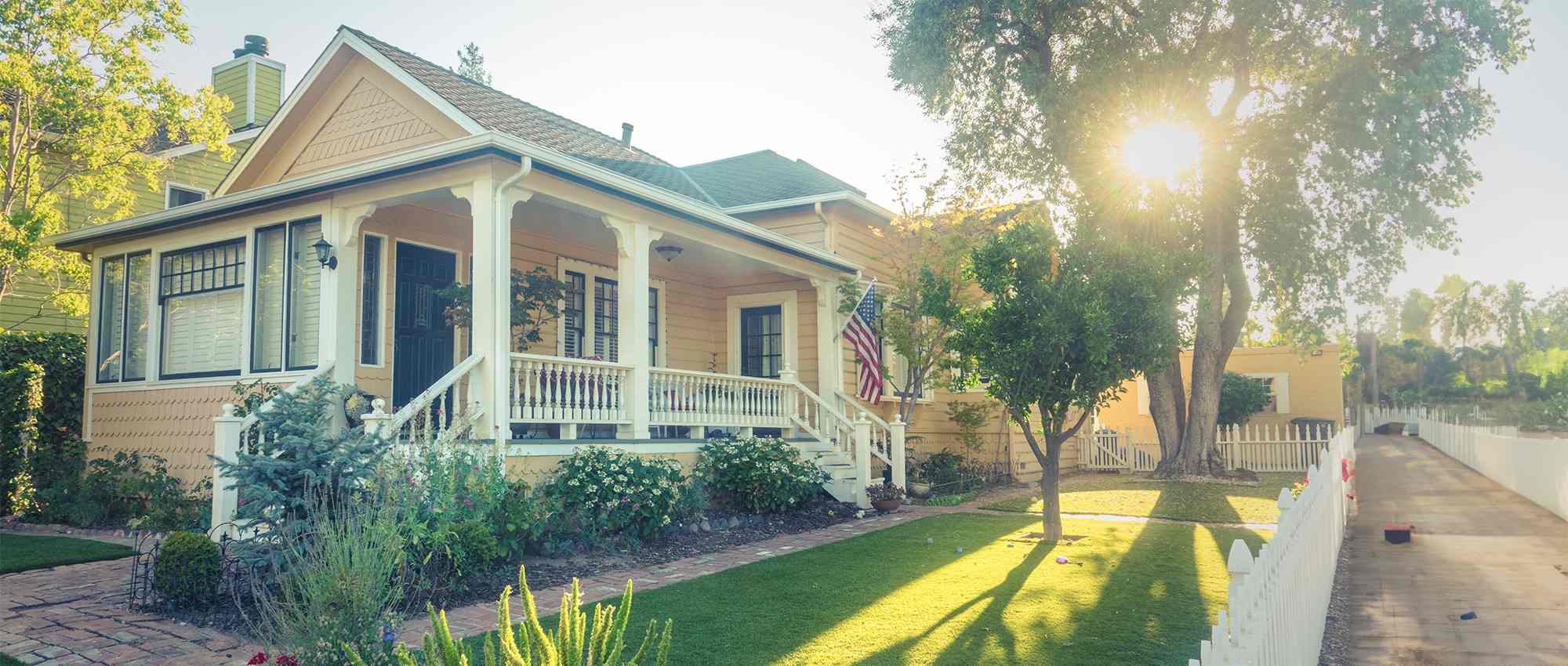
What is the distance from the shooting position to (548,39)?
34.3 ft

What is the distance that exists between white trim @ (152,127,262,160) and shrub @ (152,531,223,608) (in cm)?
1217

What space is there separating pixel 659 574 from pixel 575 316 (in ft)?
19.7

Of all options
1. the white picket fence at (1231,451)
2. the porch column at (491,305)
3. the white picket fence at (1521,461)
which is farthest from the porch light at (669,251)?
the white picket fence at (1231,451)

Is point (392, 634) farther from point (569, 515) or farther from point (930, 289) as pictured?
point (930, 289)

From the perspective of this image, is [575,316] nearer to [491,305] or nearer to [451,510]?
[491,305]

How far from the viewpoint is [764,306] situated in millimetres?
15828

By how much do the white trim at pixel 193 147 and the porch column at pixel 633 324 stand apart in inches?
383

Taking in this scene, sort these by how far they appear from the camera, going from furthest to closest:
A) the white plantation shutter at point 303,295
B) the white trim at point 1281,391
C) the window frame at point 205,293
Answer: the white trim at point 1281,391 → the window frame at point 205,293 → the white plantation shutter at point 303,295

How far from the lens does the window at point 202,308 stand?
35.4 ft

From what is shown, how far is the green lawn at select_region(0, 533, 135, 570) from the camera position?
789 centimetres

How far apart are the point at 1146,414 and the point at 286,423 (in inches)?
1058

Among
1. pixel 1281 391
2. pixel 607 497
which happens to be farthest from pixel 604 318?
pixel 1281 391

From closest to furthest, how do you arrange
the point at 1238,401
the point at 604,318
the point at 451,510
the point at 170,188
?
the point at 451,510
the point at 604,318
the point at 170,188
the point at 1238,401

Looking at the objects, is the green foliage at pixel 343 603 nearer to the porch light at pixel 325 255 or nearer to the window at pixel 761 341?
the porch light at pixel 325 255
